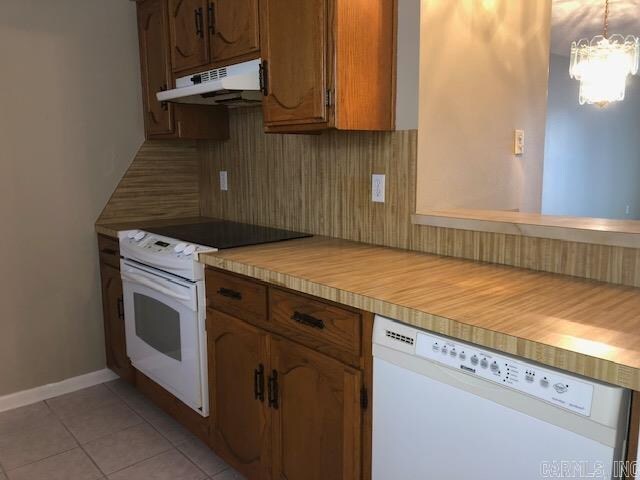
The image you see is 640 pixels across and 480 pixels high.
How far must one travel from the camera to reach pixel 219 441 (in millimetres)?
2055

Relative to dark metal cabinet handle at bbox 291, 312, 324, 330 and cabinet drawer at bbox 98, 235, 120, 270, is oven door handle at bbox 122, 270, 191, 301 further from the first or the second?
dark metal cabinet handle at bbox 291, 312, 324, 330

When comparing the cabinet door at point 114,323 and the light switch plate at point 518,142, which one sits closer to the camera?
the light switch plate at point 518,142

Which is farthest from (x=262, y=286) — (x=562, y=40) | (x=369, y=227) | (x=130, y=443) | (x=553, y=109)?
(x=553, y=109)

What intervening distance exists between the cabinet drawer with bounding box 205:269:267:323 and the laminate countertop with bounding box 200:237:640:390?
0.05 metres

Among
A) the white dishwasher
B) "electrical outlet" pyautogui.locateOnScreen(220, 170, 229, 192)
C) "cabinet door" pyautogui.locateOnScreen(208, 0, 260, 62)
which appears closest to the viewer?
the white dishwasher

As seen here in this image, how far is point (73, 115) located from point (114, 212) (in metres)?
0.55

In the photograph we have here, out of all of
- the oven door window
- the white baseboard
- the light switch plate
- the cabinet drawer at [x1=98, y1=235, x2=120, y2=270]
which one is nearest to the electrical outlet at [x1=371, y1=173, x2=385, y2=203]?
the light switch plate

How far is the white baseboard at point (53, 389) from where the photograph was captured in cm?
263

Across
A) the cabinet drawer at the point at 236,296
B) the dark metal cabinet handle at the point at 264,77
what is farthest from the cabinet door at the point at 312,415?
the dark metal cabinet handle at the point at 264,77

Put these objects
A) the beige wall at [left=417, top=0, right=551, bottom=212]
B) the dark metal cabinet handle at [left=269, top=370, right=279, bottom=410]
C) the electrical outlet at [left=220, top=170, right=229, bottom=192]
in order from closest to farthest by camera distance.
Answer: the dark metal cabinet handle at [left=269, top=370, right=279, bottom=410]
the beige wall at [left=417, top=0, right=551, bottom=212]
the electrical outlet at [left=220, top=170, right=229, bottom=192]

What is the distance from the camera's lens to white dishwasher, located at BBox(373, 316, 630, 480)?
0.93m

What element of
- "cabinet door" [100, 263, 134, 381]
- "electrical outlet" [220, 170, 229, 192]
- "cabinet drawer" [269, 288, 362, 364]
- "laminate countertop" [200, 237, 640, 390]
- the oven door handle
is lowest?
"cabinet door" [100, 263, 134, 381]

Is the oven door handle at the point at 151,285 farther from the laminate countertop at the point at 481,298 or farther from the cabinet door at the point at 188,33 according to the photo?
the cabinet door at the point at 188,33

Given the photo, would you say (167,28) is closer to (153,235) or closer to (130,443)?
(153,235)
